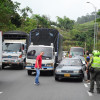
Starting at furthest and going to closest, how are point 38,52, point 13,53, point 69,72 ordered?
point 13,53, point 38,52, point 69,72

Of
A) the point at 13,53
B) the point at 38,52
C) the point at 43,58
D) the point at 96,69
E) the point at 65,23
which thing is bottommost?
the point at 96,69

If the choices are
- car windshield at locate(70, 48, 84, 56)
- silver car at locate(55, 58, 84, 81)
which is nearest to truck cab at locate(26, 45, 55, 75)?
silver car at locate(55, 58, 84, 81)

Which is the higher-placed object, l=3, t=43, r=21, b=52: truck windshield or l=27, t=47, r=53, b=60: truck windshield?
l=3, t=43, r=21, b=52: truck windshield

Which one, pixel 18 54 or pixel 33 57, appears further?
pixel 18 54

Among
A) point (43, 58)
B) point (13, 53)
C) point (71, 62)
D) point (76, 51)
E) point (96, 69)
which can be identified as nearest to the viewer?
point (96, 69)

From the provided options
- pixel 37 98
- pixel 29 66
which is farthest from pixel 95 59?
pixel 29 66

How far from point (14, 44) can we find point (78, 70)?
10.3 meters

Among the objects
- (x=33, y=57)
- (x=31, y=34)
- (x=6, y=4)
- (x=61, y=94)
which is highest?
(x=6, y=4)

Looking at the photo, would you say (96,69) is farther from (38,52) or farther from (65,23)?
(65,23)

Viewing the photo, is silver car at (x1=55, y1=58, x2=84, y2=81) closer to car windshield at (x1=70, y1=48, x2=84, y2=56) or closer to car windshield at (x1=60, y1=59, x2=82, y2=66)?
car windshield at (x1=60, y1=59, x2=82, y2=66)

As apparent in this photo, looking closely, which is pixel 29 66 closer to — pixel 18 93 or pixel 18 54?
pixel 18 54

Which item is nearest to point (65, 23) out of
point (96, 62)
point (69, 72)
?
point (69, 72)

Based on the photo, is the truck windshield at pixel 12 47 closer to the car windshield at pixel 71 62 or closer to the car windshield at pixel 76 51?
the car windshield at pixel 71 62

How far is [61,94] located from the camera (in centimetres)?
1089
